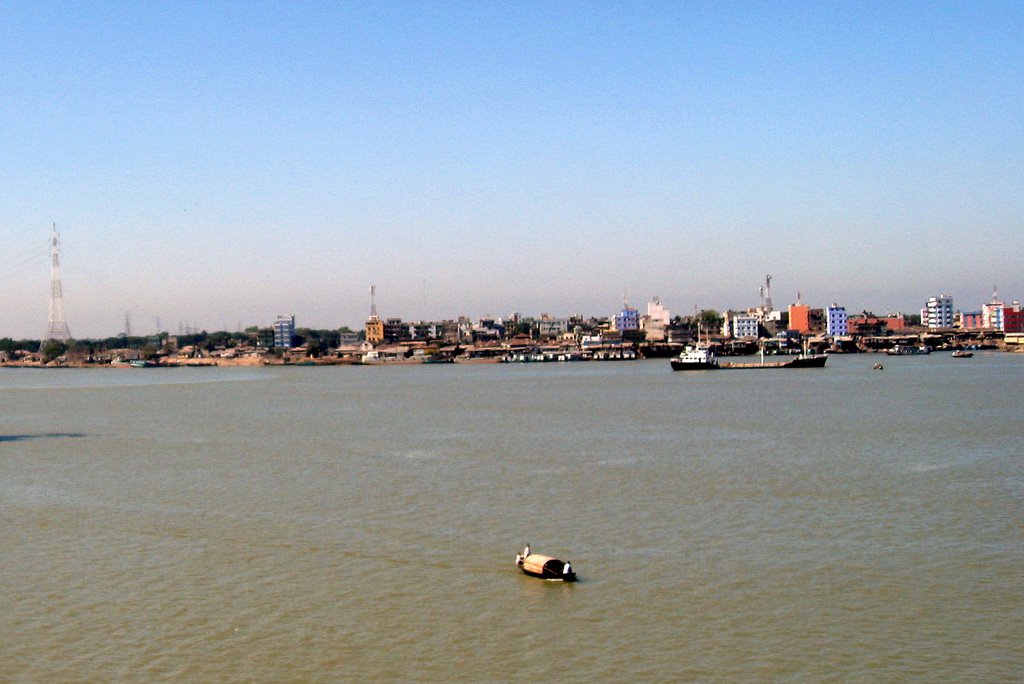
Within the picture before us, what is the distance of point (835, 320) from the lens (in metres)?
131

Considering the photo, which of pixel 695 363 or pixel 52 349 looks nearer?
pixel 695 363

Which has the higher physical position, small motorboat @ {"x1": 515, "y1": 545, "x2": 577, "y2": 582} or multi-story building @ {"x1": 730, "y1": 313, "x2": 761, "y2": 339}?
multi-story building @ {"x1": 730, "y1": 313, "x2": 761, "y2": 339}

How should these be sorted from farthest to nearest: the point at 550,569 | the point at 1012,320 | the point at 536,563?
1. the point at 1012,320
2. the point at 536,563
3. the point at 550,569

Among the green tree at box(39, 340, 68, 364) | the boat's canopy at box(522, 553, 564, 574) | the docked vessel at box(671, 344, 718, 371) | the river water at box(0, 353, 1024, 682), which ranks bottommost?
the river water at box(0, 353, 1024, 682)

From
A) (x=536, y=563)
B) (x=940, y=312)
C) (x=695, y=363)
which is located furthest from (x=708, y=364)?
(x=940, y=312)

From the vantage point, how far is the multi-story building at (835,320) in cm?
13012

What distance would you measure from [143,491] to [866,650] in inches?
495

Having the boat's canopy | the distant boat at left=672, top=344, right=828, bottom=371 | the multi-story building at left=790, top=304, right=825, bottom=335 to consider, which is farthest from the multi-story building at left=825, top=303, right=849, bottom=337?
the boat's canopy

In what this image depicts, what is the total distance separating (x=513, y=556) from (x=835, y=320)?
126 metres

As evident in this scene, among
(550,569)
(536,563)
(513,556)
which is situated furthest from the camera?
(513,556)

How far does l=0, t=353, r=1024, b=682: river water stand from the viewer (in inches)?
332

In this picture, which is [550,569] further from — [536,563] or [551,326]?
[551,326]

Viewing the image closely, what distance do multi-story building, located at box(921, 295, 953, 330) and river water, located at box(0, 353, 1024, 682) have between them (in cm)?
12753

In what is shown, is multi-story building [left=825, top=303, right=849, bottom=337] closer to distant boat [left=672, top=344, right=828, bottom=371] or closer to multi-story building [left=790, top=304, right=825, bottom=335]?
multi-story building [left=790, top=304, right=825, bottom=335]
